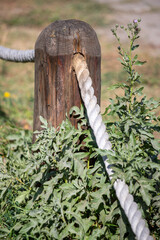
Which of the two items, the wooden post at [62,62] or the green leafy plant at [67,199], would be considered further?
the wooden post at [62,62]

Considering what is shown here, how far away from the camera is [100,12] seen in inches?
483

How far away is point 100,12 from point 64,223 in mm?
12177

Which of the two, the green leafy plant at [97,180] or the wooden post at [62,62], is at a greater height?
the wooden post at [62,62]

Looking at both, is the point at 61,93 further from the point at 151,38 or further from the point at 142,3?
the point at 142,3

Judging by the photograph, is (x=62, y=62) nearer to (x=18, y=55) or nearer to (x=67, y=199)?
(x=67, y=199)

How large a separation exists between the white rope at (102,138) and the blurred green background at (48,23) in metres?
0.40

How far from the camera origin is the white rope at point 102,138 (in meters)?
1.25

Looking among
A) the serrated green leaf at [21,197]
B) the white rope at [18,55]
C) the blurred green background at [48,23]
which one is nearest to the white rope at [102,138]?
the blurred green background at [48,23]

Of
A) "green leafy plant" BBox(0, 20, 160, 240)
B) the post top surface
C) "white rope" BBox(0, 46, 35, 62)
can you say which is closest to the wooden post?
the post top surface

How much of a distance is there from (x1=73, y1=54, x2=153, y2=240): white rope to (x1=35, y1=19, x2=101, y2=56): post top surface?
7 centimetres

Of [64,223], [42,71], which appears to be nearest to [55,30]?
[42,71]

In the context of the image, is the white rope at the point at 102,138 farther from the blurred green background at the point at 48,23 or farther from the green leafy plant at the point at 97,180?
the blurred green background at the point at 48,23

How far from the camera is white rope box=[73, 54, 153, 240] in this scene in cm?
125

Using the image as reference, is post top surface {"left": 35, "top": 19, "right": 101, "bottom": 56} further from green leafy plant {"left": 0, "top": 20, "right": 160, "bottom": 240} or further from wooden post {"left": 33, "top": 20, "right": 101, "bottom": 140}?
green leafy plant {"left": 0, "top": 20, "right": 160, "bottom": 240}
